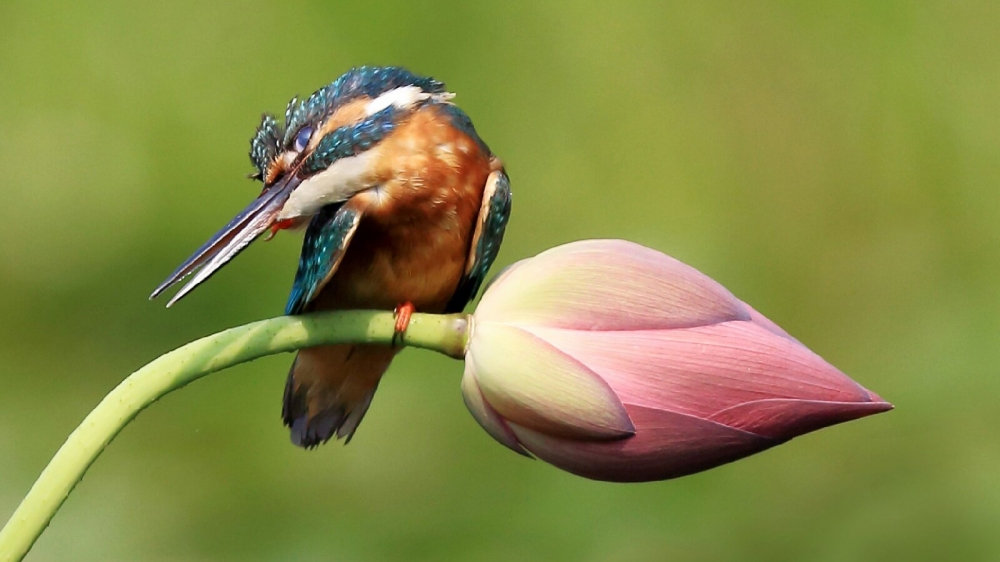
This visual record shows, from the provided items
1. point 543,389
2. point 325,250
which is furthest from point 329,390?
point 543,389

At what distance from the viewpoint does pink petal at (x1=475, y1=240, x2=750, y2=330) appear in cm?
35

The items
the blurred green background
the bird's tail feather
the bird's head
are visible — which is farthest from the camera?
the blurred green background

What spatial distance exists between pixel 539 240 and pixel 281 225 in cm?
55

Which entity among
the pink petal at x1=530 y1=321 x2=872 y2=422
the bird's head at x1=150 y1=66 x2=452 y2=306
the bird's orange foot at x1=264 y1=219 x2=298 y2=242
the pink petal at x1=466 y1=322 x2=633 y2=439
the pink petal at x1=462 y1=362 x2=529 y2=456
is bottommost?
the pink petal at x1=462 y1=362 x2=529 y2=456

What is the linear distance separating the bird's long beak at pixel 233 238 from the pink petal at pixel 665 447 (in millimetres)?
143

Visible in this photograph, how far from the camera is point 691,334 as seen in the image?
1.14ft

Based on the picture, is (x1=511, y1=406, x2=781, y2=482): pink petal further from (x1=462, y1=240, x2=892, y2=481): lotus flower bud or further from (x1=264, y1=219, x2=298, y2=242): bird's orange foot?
(x1=264, y1=219, x2=298, y2=242): bird's orange foot

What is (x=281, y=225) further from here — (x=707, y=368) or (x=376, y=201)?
(x=707, y=368)

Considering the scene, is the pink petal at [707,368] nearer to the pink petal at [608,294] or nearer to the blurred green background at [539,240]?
the pink petal at [608,294]

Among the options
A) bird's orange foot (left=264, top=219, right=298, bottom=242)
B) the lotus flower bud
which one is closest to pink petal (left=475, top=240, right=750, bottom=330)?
the lotus flower bud

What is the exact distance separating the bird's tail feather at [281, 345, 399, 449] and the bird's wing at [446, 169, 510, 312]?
0.22 feet

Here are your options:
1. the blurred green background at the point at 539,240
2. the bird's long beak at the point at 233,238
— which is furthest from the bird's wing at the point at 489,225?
the blurred green background at the point at 539,240

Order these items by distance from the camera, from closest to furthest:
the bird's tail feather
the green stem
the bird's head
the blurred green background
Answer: the green stem < the bird's head < the bird's tail feather < the blurred green background

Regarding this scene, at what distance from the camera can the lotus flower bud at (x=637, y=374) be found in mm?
331
